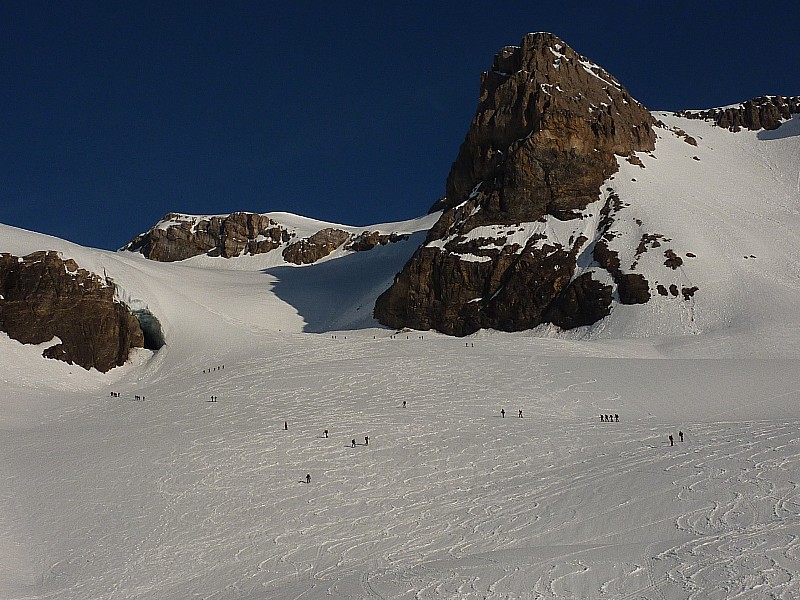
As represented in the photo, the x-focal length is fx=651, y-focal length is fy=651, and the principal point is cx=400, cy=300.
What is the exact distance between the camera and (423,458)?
23.1 meters

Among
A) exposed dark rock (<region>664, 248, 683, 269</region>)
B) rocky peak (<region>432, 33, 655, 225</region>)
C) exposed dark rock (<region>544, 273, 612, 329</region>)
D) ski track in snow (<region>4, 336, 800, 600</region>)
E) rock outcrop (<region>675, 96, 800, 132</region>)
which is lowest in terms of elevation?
ski track in snow (<region>4, 336, 800, 600</region>)

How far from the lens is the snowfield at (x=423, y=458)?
1303 cm

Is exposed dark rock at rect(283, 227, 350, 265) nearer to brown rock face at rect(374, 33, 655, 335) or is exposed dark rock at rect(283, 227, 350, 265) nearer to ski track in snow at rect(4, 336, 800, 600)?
brown rock face at rect(374, 33, 655, 335)

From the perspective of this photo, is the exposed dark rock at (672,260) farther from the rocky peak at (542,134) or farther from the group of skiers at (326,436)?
the group of skiers at (326,436)

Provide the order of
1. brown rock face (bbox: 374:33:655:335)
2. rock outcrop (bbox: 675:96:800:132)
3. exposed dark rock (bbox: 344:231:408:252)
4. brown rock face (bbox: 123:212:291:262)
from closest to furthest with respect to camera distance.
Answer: brown rock face (bbox: 374:33:655:335)
rock outcrop (bbox: 675:96:800:132)
exposed dark rock (bbox: 344:231:408:252)
brown rock face (bbox: 123:212:291:262)

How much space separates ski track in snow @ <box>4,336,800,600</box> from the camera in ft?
38.9

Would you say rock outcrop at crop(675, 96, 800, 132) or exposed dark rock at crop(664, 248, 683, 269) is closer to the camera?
exposed dark rock at crop(664, 248, 683, 269)

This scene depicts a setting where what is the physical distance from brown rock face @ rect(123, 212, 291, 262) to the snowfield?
59.7 meters

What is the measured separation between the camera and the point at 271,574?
48.4ft

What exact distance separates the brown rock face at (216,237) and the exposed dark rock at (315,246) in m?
5.69

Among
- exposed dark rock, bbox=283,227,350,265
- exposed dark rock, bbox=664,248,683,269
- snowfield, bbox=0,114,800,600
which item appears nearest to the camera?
snowfield, bbox=0,114,800,600

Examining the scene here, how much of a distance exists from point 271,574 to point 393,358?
29.0 m

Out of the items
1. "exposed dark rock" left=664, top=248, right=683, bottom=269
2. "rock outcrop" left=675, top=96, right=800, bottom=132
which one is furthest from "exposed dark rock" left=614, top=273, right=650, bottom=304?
"rock outcrop" left=675, top=96, right=800, bottom=132

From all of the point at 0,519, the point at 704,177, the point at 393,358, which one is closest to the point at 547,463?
the point at 0,519
